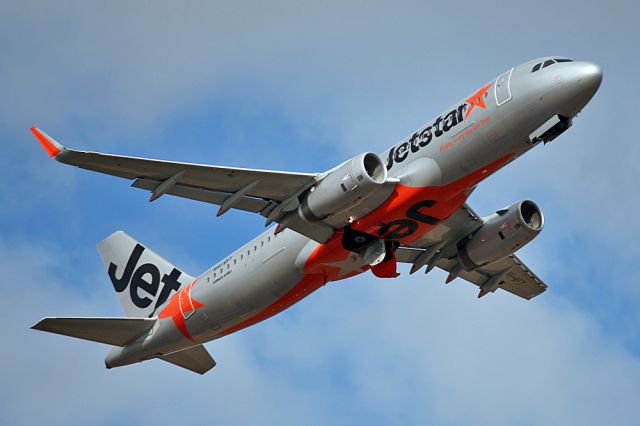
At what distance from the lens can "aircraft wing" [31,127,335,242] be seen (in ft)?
122

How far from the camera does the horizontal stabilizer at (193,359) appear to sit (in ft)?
157

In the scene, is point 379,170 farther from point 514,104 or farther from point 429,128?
point 514,104

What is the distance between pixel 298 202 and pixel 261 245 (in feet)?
13.2

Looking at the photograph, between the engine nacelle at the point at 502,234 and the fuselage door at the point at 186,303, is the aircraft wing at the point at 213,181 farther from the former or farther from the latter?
the engine nacelle at the point at 502,234

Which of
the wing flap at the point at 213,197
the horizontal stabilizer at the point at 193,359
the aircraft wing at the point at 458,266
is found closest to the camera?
the wing flap at the point at 213,197

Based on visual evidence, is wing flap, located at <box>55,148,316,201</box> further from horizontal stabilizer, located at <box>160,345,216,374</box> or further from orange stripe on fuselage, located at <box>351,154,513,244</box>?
horizontal stabilizer, located at <box>160,345,216,374</box>

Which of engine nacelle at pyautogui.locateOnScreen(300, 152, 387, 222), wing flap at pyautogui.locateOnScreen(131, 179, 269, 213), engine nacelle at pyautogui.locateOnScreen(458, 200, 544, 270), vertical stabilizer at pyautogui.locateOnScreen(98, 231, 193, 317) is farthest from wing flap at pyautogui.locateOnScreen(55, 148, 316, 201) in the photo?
engine nacelle at pyautogui.locateOnScreen(458, 200, 544, 270)

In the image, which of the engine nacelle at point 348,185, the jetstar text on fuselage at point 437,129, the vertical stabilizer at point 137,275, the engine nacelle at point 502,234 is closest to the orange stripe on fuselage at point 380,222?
the engine nacelle at point 348,185

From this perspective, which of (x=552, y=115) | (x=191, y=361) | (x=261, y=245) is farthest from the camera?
(x=191, y=361)

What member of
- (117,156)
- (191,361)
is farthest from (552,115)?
(191,361)

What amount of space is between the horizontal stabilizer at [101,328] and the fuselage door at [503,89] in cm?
1775

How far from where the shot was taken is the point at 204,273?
149 feet

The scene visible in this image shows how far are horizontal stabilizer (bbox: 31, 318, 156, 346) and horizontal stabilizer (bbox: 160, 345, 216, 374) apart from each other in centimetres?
272

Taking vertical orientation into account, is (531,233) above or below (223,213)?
below
